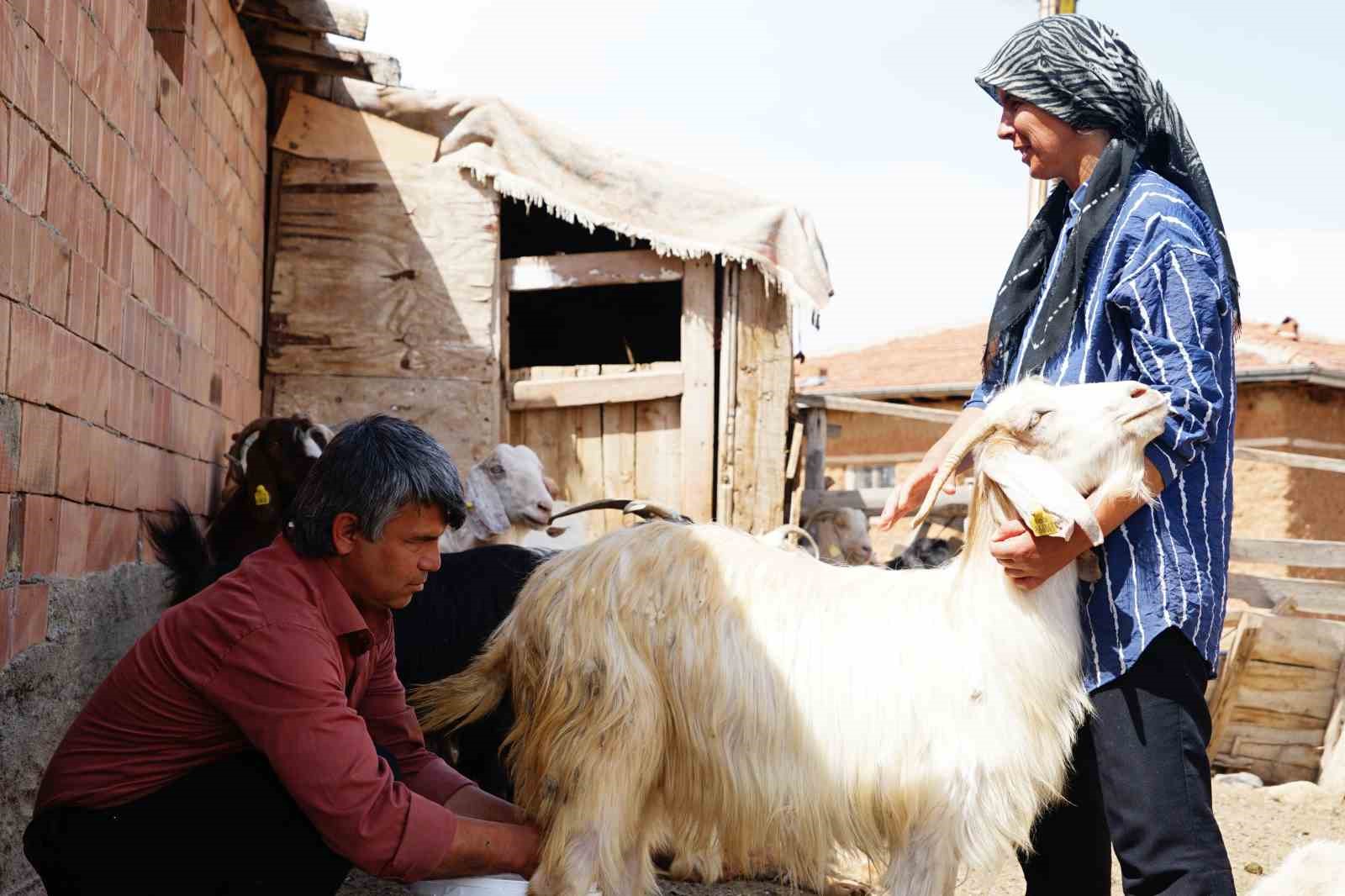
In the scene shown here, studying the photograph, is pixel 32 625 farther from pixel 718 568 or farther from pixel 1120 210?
pixel 1120 210

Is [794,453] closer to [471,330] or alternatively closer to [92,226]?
[471,330]

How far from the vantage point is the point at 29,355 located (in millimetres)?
3119

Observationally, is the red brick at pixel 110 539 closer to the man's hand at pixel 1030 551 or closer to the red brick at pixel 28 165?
the red brick at pixel 28 165

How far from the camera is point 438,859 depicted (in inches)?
94.6

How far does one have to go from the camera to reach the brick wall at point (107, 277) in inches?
120

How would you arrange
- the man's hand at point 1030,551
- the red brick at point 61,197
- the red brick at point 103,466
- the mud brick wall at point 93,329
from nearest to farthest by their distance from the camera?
the man's hand at point 1030,551 → the mud brick wall at point 93,329 → the red brick at point 61,197 → the red brick at point 103,466

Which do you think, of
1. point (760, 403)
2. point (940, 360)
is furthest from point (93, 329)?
point (940, 360)

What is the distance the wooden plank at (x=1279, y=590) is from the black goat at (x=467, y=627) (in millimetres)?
5891

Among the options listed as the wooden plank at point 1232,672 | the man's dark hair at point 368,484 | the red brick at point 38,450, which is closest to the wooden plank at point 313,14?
the red brick at point 38,450

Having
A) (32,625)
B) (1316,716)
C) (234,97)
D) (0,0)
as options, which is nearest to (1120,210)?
(0,0)

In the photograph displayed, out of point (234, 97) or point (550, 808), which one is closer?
point (550, 808)

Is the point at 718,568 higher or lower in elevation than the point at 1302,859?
higher

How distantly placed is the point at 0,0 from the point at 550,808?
7.38 ft

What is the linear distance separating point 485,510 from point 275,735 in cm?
385
